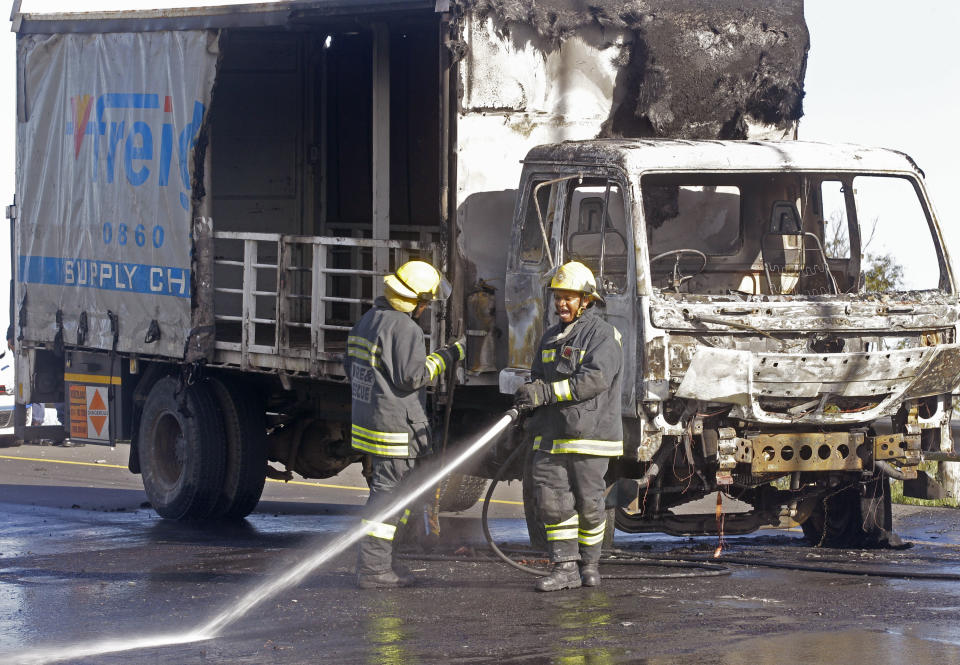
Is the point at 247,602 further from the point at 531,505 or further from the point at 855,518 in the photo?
the point at 855,518

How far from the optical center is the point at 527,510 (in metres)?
8.98

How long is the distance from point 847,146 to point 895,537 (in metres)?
2.64

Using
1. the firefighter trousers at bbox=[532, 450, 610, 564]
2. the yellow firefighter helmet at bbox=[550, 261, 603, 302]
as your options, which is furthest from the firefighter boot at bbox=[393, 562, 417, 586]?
the yellow firefighter helmet at bbox=[550, 261, 603, 302]

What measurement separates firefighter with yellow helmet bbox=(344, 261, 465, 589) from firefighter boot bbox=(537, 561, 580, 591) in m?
0.84

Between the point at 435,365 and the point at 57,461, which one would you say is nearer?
the point at 435,365

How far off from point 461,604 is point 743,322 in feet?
7.25

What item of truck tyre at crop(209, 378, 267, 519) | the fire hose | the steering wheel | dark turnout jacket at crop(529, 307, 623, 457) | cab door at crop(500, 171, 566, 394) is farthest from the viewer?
truck tyre at crop(209, 378, 267, 519)

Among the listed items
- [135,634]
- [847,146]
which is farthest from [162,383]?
[847,146]

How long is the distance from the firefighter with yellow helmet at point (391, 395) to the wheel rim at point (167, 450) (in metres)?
3.79

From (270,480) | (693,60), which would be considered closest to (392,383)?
(693,60)

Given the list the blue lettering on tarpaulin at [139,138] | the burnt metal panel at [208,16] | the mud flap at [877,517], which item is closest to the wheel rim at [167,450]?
the blue lettering on tarpaulin at [139,138]

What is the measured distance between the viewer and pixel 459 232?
973 centimetres

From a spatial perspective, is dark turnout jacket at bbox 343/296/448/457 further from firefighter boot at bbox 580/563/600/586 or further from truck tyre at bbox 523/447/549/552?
firefighter boot at bbox 580/563/600/586

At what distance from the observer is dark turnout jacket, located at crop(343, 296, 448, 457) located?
8695 millimetres
